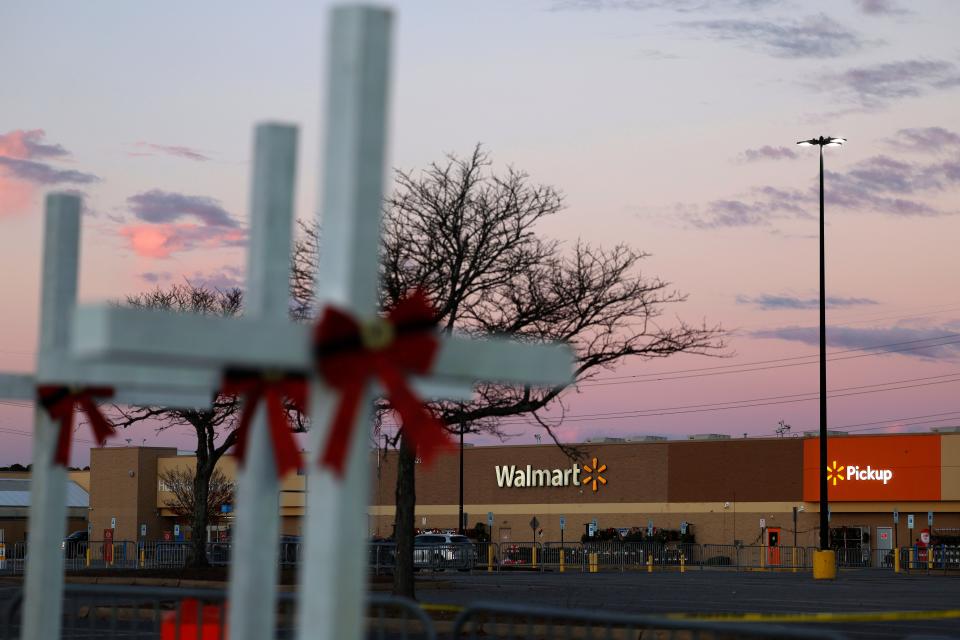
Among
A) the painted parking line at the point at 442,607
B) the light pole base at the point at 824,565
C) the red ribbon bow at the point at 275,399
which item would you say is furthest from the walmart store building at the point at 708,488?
the red ribbon bow at the point at 275,399

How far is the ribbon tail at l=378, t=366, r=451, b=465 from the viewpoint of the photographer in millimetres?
5000

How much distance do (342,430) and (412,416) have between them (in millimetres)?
318

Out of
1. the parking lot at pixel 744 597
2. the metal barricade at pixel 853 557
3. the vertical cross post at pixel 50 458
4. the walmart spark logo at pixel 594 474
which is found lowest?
the parking lot at pixel 744 597

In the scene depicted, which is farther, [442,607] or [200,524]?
[200,524]

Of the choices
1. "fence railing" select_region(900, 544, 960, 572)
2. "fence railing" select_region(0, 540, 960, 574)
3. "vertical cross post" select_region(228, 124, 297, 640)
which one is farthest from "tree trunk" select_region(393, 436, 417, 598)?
"fence railing" select_region(900, 544, 960, 572)

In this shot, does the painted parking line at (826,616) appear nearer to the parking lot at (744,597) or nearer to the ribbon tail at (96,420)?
the parking lot at (744,597)

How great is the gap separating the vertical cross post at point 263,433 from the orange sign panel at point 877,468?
69992 mm

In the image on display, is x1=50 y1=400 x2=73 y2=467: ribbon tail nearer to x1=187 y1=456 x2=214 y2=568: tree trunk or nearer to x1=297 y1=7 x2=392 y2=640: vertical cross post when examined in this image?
x1=297 y1=7 x2=392 y2=640: vertical cross post

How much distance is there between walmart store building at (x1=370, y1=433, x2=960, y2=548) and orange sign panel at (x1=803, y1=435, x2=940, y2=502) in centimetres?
5

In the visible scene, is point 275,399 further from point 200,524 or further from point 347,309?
point 200,524

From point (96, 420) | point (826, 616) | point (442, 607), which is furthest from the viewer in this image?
point (826, 616)

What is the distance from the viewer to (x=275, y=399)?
17.8ft

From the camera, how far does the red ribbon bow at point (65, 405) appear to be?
7.29m

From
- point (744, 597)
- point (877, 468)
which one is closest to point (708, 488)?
point (877, 468)
